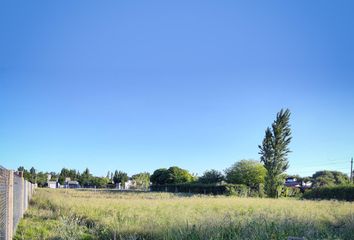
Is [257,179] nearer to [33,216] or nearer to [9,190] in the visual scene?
[33,216]

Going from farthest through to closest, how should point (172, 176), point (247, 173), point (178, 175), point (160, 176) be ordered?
point (160, 176)
point (178, 175)
point (172, 176)
point (247, 173)

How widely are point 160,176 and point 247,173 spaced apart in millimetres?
33118

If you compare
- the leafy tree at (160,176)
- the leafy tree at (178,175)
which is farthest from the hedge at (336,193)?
the leafy tree at (160,176)

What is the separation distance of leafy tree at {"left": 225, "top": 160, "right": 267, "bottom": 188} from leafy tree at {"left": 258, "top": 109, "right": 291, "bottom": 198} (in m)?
16.4

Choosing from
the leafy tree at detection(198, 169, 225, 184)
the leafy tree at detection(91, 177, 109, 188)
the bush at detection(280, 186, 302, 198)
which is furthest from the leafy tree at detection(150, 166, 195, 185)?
the bush at detection(280, 186, 302, 198)

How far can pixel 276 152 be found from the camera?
48031 mm

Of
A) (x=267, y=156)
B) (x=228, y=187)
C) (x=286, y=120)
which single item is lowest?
(x=228, y=187)

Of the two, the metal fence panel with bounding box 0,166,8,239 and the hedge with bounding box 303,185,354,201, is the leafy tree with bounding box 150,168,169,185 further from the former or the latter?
the metal fence panel with bounding box 0,166,8,239

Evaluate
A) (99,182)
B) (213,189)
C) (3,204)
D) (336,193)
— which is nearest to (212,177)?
(213,189)

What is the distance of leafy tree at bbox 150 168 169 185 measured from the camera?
91625 millimetres

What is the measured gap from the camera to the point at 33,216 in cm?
1541

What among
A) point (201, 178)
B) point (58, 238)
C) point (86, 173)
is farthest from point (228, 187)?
point (86, 173)

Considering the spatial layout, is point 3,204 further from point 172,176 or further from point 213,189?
point 172,176

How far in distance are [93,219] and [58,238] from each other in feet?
12.1
